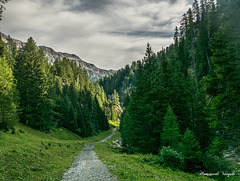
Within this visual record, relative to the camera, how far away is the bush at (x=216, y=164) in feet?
55.6

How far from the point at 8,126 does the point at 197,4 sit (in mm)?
83309

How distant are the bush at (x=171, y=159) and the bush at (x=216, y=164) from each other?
13.6 ft

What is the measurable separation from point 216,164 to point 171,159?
602cm

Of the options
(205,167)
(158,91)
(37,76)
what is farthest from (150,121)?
(37,76)

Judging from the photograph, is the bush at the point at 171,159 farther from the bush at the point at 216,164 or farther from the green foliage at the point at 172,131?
the bush at the point at 216,164

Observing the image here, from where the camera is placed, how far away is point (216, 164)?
57.3 feet

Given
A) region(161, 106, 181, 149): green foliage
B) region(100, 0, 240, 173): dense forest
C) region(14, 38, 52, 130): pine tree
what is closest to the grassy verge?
region(100, 0, 240, 173): dense forest

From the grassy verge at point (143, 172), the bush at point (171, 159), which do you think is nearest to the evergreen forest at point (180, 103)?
the bush at point (171, 159)

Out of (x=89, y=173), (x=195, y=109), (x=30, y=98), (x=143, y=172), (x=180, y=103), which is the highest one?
(x=30, y=98)

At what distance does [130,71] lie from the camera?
192 metres

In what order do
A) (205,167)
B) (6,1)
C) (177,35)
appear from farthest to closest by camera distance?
1. (177,35)
2. (205,167)
3. (6,1)

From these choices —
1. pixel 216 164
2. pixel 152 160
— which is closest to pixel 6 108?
pixel 152 160

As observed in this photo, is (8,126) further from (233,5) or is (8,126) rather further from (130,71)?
(130,71)

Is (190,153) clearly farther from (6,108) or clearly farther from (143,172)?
(6,108)
